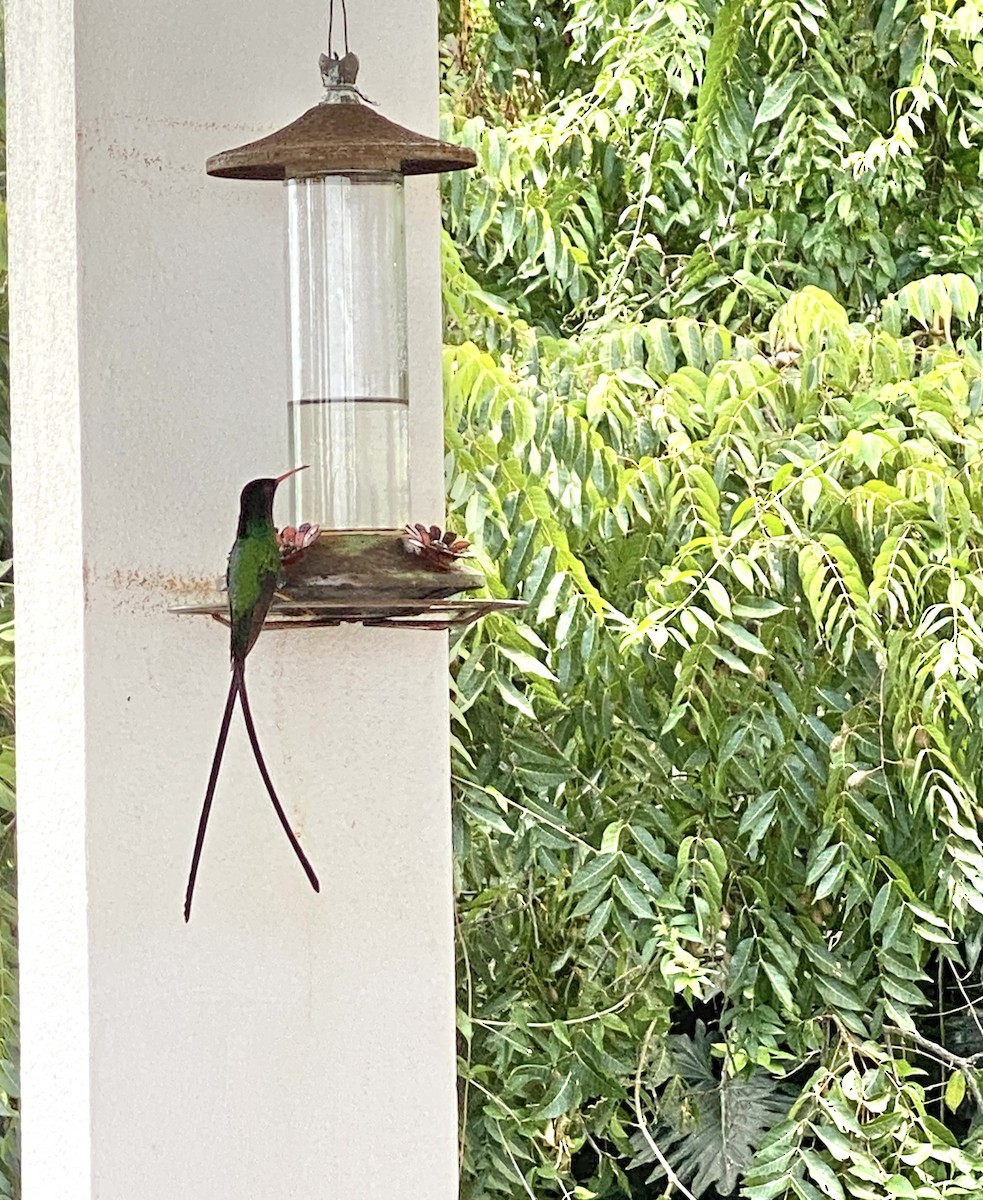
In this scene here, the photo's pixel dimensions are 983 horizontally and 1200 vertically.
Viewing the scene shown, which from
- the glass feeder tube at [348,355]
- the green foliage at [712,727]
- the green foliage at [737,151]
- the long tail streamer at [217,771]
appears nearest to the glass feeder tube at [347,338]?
the glass feeder tube at [348,355]

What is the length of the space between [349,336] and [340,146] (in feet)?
0.44

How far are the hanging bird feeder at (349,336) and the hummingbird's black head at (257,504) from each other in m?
0.02

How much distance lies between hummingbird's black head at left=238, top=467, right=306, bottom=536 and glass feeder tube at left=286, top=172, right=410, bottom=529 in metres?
0.06

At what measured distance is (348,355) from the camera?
111cm

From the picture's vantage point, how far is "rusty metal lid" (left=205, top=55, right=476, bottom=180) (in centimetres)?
102

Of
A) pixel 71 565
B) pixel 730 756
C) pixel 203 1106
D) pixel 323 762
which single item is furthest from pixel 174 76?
pixel 730 756

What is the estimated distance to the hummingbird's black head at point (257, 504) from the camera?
1.03m

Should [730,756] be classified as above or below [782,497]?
below

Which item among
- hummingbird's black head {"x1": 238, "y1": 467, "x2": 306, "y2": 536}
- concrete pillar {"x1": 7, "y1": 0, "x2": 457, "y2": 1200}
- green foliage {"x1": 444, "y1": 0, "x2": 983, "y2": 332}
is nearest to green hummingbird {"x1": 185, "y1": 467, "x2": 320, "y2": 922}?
hummingbird's black head {"x1": 238, "y1": 467, "x2": 306, "y2": 536}

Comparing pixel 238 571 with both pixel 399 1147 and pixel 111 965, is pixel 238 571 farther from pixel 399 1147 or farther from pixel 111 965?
pixel 399 1147

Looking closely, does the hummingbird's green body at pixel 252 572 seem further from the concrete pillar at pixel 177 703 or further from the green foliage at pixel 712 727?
the green foliage at pixel 712 727

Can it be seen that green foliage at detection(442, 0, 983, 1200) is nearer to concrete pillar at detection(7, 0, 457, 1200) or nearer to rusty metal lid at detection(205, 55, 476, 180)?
concrete pillar at detection(7, 0, 457, 1200)

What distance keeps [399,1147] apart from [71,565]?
48 cm

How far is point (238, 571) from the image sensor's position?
1017 millimetres
